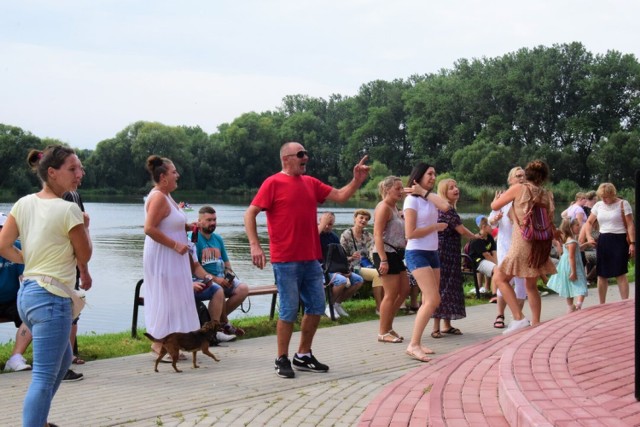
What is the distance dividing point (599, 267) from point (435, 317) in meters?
2.89

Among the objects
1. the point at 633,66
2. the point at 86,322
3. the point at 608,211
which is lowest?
the point at 86,322

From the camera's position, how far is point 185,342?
7.55 metres

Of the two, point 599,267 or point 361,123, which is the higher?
point 361,123

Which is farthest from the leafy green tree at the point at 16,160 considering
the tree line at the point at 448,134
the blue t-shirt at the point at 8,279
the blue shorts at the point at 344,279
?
the blue t-shirt at the point at 8,279

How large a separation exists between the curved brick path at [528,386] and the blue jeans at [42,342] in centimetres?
193

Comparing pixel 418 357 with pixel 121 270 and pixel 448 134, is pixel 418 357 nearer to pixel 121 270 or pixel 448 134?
pixel 121 270

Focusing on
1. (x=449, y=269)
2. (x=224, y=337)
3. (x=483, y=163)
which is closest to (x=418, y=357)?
(x=449, y=269)

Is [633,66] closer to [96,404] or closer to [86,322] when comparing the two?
[86,322]

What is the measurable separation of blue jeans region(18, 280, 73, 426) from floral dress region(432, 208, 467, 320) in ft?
17.9

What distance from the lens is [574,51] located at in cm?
8238

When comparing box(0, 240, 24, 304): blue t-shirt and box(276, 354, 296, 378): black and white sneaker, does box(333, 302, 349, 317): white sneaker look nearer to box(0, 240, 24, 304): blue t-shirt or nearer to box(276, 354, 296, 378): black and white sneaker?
box(276, 354, 296, 378): black and white sneaker

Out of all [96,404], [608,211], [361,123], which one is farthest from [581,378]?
[361,123]

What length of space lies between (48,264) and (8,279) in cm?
333

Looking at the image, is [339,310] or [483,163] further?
[483,163]
